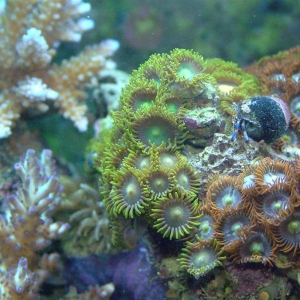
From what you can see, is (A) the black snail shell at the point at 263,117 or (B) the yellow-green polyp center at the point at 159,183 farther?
(A) the black snail shell at the point at 263,117

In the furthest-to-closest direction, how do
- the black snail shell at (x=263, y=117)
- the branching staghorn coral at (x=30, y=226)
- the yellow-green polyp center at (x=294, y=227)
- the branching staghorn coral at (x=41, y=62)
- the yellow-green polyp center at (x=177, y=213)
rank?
the branching staghorn coral at (x=41, y=62) → the branching staghorn coral at (x=30, y=226) → the black snail shell at (x=263, y=117) → the yellow-green polyp center at (x=177, y=213) → the yellow-green polyp center at (x=294, y=227)

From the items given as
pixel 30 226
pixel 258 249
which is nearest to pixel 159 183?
pixel 258 249

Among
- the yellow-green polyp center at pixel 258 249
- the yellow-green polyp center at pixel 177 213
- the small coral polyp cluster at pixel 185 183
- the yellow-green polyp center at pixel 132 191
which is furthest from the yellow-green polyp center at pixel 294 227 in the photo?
the yellow-green polyp center at pixel 132 191

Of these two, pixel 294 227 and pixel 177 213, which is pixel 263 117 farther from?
pixel 177 213

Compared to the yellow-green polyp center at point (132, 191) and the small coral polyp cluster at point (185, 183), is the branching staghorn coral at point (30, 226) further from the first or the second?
the yellow-green polyp center at point (132, 191)

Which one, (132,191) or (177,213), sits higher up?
(132,191)

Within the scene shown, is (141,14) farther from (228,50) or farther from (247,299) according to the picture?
(247,299)
